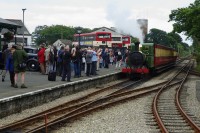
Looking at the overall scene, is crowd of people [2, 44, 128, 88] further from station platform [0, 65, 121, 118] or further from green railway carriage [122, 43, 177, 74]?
green railway carriage [122, 43, 177, 74]

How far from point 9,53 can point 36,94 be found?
2556 millimetres

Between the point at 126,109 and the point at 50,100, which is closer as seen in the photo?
the point at 126,109

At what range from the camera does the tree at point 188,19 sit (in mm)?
42344

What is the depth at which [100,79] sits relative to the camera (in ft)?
78.9

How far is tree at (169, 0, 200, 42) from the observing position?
42344mm

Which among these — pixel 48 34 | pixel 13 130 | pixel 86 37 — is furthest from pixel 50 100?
pixel 48 34

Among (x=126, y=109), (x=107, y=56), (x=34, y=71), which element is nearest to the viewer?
(x=126, y=109)

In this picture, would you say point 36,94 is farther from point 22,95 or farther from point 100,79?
point 100,79

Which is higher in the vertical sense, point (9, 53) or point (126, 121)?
point (9, 53)

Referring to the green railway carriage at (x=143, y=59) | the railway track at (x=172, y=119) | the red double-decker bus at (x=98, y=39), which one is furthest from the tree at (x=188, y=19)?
the railway track at (x=172, y=119)

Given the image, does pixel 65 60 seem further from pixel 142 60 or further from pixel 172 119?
pixel 142 60

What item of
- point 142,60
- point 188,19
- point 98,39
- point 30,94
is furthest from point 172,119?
point 98,39

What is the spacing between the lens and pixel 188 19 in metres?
44.1

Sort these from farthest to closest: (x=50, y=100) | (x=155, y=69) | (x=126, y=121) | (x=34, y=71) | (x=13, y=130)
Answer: (x=155, y=69)
(x=34, y=71)
(x=50, y=100)
(x=126, y=121)
(x=13, y=130)
